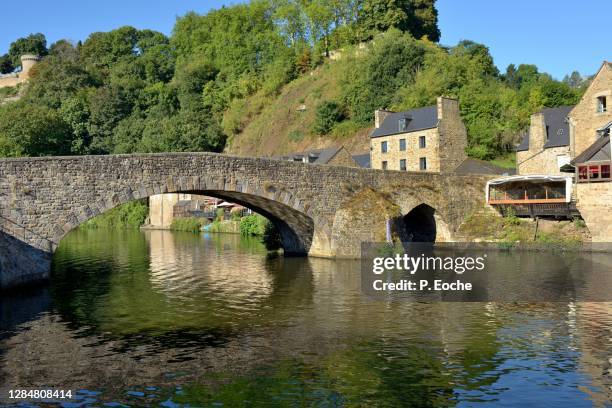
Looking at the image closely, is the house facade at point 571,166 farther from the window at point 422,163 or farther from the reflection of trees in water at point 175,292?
the reflection of trees in water at point 175,292

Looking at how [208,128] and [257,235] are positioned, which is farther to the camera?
[208,128]

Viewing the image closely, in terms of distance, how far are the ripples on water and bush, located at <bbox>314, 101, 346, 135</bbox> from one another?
45.8 metres

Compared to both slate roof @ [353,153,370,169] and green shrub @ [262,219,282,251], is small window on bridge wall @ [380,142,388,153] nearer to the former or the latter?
slate roof @ [353,153,370,169]

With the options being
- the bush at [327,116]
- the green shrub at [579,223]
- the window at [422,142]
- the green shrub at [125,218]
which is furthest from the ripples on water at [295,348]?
the green shrub at [125,218]

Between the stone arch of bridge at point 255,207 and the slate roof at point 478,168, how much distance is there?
1697 centimetres

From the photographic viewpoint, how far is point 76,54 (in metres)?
117

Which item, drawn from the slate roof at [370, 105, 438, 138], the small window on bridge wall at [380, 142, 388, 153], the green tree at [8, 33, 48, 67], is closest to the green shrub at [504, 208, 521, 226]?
the slate roof at [370, 105, 438, 138]

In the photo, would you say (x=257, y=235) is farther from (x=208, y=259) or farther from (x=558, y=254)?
(x=558, y=254)

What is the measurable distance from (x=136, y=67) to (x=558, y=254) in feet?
291

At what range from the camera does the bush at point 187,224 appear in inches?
2611

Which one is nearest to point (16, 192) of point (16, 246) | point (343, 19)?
point (16, 246)

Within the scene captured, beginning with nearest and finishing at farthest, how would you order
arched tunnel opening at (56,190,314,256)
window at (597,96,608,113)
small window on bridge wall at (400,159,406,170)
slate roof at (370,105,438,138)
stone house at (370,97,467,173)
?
arched tunnel opening at (56,190,314,256) → window at (597,96,608,113) → stone house at (370,97,467,173) → slate roof at (370,105,438,138) → small window on bridge wall at (400,159,406,170)

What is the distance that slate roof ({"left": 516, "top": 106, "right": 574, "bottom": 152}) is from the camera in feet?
139

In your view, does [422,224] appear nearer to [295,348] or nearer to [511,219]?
[511,219]
